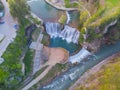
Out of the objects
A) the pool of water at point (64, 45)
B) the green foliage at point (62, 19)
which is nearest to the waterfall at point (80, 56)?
the pool of water at point (64, 45)

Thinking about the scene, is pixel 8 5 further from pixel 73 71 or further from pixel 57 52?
pixel 73 71

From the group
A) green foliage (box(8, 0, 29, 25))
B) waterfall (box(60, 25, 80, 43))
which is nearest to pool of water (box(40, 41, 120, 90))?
waterfall (box(60, 25, 80, 43))

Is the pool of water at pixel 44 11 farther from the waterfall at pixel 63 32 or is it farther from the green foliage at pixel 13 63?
the green foliage at pixel 13 63

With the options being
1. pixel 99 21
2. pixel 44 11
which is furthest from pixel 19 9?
pixel 99 21

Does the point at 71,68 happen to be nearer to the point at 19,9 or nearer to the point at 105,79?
the point at 105,79

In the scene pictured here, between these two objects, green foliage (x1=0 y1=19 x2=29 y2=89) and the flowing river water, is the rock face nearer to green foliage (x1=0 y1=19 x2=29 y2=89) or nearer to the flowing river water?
the flowing river water
